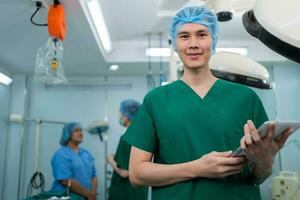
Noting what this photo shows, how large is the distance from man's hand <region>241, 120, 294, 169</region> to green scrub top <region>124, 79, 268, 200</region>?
0.40 ft

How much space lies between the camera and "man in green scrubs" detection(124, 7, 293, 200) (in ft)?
3.10

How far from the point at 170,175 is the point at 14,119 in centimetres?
312

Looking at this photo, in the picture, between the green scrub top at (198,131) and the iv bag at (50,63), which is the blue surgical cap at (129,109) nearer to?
the iv bag at (50,63)

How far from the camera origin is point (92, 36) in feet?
9.06

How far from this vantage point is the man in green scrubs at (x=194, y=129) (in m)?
0.94

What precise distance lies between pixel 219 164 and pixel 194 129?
18 centimetres

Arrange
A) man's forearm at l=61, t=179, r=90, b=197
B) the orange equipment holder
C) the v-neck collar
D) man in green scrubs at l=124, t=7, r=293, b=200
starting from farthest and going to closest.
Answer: man's forearm at l=61, t=179, r=90, b=197 < the orange equipment holder < the v-neck collar < man in green scrubs at l=124, t=7, r=293, b=200

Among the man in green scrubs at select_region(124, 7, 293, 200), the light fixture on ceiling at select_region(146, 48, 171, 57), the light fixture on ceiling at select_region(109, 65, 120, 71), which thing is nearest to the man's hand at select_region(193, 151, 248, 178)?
the man in green scrubs at select_region(124, 7, 293, 200)

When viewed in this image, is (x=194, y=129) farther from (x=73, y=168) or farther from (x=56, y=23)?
(x=73, y=168)

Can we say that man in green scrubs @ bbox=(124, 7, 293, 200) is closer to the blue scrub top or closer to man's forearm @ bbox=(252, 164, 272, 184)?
man's forearm @ bbox=(252, 164, 272, 184)

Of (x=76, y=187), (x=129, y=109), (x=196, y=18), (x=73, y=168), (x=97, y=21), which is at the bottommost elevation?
(x=76, y=187)

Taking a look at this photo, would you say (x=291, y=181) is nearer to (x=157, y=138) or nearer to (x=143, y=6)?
(x=143, y=6)

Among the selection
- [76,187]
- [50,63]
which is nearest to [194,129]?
[50,63]

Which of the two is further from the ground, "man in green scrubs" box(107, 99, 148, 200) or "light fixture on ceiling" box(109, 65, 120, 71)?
"light fixture on ceiling" box(109, 65, 120, 71)
